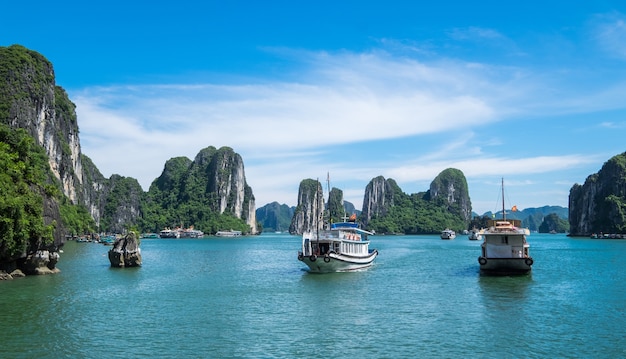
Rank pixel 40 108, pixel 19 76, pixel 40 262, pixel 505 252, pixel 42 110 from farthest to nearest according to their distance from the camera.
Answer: pixel 42 110, pixel 40 108, pixel 19 76, pixel 505 252, pixel 40 262

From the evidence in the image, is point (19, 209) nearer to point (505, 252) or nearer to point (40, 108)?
point (505, 252)

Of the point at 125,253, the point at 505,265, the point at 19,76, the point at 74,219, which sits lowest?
the point at 505,265

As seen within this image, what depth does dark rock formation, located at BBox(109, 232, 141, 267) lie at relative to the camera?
2164 inches

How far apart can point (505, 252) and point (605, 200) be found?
14350cm

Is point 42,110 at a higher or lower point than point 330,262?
higher

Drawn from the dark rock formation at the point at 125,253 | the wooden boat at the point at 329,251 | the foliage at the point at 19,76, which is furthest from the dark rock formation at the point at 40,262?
the foliage at the point at 19,76

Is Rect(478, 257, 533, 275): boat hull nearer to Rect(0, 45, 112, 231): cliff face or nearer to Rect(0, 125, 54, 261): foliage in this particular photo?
Rect(0, 125, 54, 261): foliage

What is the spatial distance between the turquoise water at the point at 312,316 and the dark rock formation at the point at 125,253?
258 inches

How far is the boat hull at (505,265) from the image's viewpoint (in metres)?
46.9

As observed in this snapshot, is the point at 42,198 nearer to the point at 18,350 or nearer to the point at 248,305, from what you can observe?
the point at 248,305

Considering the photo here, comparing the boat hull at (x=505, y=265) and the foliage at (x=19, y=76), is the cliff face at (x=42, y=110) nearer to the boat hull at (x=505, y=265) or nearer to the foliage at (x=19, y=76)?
the foliage at (x=19, y=76)

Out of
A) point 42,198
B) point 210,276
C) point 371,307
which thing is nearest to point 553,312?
point 371,307

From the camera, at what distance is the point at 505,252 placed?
4775 cm

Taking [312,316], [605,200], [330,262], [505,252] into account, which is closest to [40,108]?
[330,262]
